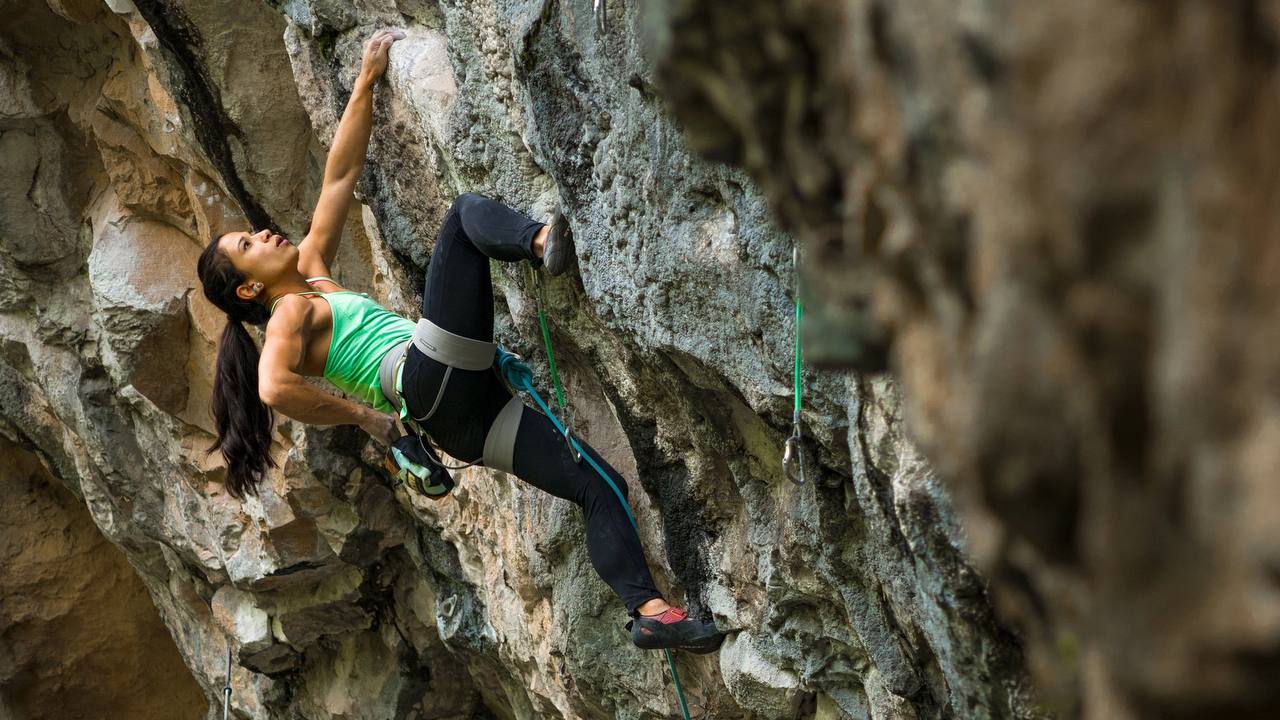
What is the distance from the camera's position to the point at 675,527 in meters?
3.41

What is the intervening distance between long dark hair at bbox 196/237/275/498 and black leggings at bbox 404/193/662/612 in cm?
58

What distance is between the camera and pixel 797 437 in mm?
2500

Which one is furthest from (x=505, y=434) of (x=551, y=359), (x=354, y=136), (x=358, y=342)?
(x=354, y=136)

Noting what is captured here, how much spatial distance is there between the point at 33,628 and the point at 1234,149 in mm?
8244

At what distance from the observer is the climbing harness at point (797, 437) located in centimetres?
242

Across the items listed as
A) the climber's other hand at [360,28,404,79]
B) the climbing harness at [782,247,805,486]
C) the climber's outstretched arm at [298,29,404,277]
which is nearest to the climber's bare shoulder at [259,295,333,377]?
the climber's outstretched arm at [298,29,404,277]

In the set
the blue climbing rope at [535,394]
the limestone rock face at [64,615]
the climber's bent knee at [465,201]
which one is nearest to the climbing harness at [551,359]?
the blue climbing rope at [535,394]

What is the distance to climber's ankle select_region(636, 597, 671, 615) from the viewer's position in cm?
329

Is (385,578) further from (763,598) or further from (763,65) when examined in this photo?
(763,65)

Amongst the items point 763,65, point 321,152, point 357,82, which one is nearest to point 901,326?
→ point 763,65

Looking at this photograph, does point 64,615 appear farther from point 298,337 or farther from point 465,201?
point 465,201

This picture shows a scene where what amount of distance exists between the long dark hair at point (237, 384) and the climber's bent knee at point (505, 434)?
0.70 meters

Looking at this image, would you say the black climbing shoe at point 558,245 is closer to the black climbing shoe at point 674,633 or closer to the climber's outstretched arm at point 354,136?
the climber's outstretched arm at point 354,136

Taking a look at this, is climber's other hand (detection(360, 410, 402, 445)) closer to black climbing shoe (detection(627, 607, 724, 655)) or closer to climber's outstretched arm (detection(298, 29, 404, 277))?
climber's outstretched arm (detection(298, 29, 404, 277))
